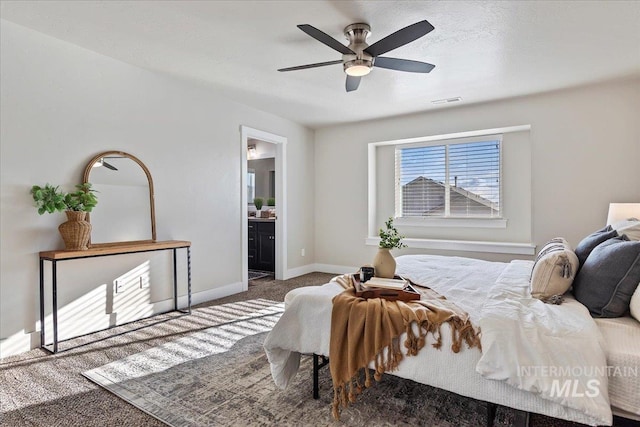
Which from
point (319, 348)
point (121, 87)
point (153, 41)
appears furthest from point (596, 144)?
point (121, 87)

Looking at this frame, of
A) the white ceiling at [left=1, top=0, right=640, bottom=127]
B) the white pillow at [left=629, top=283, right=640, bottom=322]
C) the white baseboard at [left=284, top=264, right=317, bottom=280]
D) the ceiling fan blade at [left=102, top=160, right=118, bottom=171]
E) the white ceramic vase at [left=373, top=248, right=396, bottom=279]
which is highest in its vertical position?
the white ceiling at [left=1, top=0, right=640, bottom=127]

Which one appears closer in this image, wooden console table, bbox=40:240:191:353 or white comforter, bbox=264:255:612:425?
white comforter, bbox=264:255:612:425

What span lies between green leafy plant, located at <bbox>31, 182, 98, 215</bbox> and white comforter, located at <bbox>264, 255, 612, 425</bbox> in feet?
6.71

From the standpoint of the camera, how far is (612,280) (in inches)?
64.4

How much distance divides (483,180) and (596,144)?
1321 millimetres

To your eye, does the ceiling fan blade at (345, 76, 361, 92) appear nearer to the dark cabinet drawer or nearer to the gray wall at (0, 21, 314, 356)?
the gray wall at (0, 21, 314, 356)

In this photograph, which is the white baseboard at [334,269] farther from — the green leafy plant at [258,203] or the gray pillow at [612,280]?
the gray pillow at [612,280]

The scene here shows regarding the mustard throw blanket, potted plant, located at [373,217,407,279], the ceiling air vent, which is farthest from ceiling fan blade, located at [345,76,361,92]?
the mustard throw blanket

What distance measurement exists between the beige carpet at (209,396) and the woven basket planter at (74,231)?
2.70ft

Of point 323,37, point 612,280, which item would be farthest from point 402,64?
point 612,280

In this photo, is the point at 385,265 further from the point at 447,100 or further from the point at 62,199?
the point at 447,100

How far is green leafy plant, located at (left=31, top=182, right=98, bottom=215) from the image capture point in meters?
2.67

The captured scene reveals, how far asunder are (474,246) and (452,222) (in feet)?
1.83

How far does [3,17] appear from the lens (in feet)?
8.30
